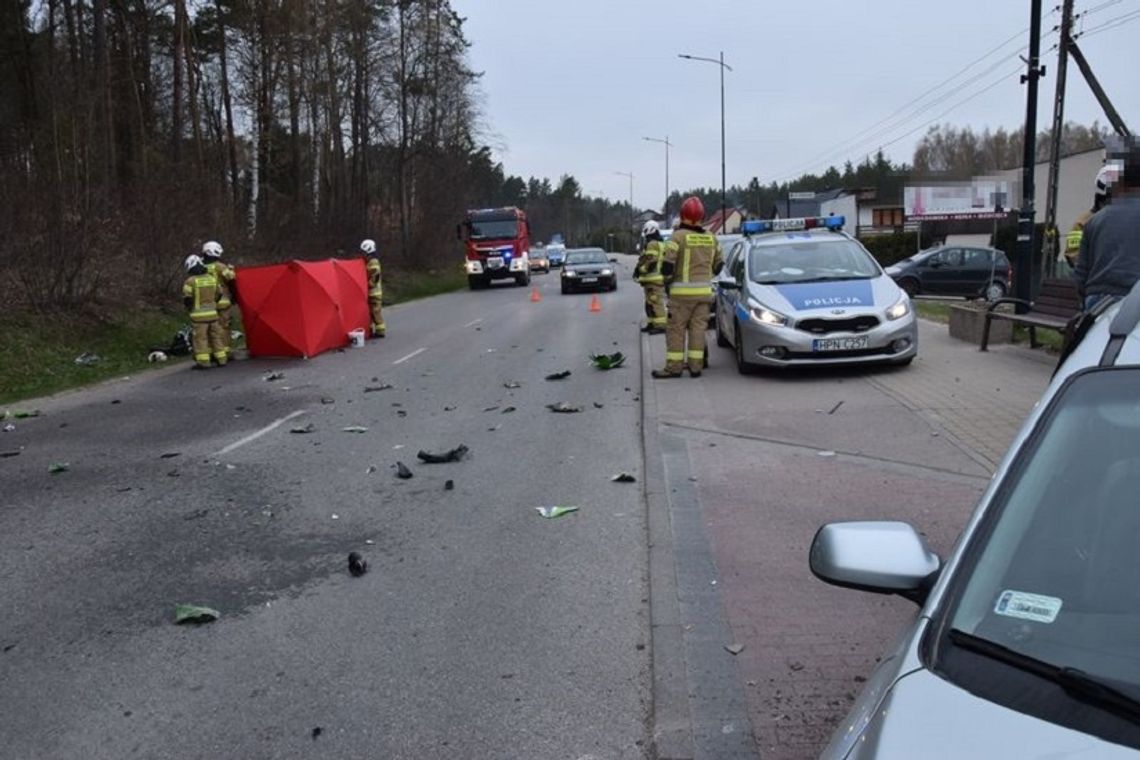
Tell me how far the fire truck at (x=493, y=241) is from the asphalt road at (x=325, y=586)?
1130 inches

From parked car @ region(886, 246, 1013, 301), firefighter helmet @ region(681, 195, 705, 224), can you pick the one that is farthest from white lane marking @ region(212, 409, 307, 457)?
parked car @ region(886, 246, 1013, 301)

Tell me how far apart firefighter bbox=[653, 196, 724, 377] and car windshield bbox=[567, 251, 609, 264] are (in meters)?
22.9

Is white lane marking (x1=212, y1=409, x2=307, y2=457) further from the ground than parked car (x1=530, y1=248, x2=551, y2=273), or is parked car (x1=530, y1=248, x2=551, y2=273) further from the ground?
parked car (x1=530, y1=248, x2=551, y2=273)

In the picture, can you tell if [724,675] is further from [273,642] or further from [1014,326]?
[1014,326]

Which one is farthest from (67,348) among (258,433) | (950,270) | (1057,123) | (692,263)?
(950,270)

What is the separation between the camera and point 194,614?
16.4ft

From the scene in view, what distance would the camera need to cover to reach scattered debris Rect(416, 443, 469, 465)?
843cm

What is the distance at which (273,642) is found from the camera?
184 inches

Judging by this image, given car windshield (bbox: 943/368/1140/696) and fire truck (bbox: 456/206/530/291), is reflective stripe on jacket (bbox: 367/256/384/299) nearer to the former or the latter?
car windshield (bbox: 943/368/1140/696)

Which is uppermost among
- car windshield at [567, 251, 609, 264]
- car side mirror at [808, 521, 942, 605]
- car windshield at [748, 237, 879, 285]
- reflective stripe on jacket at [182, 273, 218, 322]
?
car windshield at [567, 251, 609, 264]

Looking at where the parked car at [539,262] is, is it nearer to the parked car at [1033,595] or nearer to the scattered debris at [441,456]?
the scattered debris at [441,456]

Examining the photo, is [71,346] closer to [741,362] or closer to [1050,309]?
[741,362]

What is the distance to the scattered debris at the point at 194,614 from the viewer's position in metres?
4.95

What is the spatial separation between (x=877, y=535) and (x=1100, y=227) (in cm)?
498
